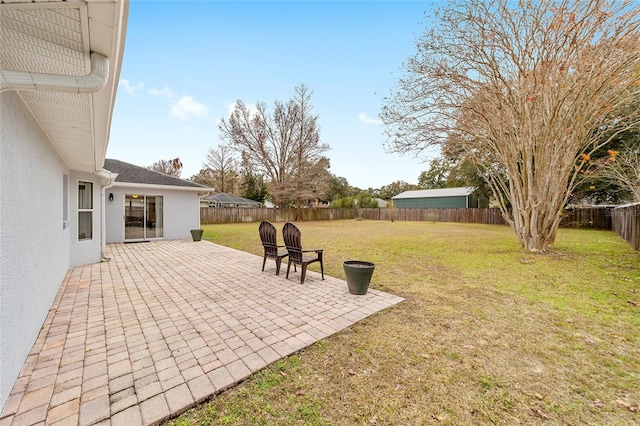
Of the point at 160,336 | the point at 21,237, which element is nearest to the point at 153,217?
the point at 21,237

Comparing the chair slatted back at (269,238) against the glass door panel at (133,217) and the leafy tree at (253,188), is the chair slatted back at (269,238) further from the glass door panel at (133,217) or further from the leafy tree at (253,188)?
the leafy tree at (253,188)

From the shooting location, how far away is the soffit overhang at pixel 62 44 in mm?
1344

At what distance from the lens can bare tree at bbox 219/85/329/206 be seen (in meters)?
24.2

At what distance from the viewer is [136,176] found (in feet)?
35.4

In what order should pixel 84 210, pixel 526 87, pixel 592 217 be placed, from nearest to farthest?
pixel 84 210
pixel 526 87
pixel 592 217

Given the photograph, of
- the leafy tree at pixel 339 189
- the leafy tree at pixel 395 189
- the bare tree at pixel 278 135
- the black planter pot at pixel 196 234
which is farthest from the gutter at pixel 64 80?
the leafy tree at pixel 395 189

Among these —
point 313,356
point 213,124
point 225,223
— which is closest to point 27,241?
point 313,356

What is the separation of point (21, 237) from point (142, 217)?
31.5 feet

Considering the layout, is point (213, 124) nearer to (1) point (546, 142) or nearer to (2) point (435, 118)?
(2) point (435, 118)

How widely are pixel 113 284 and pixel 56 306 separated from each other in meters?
1.10

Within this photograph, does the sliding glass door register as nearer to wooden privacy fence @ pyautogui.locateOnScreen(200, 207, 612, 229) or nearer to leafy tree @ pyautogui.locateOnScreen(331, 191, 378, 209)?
wooden privacy fence @ pyautogui.locateOnScreen(200, 207, 612, 229)

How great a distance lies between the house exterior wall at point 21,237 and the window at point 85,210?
341cm

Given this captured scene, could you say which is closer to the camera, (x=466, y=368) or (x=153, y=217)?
(x=466, y=368)

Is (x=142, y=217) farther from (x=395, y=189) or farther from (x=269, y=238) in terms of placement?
(x=395, y=189)
